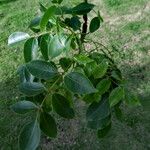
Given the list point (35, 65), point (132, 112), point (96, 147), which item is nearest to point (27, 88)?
point (35, 65)

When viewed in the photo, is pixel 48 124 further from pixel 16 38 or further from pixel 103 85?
pixel 16 38

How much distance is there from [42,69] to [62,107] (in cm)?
11

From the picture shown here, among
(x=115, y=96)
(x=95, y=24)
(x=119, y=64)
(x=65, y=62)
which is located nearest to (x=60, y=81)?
(x=65, y=62)

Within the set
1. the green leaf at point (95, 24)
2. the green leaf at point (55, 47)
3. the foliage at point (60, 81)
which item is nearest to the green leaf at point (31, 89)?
the foliage at point (60, 81)

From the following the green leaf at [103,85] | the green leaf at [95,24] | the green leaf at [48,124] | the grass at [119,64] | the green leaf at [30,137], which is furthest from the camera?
the grass at [119,64]

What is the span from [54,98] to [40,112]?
0.05 metres

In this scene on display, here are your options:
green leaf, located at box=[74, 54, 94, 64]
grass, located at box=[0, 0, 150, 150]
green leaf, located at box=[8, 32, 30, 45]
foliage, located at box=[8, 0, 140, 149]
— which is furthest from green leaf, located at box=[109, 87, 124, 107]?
grass, located at box=[0, 0, 150, 150]

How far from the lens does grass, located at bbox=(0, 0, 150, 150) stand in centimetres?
358

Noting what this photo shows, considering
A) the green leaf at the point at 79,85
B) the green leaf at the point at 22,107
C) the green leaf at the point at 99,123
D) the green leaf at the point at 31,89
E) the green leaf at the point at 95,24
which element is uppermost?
the green leaf at the point at 79,85

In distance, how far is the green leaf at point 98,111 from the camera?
3.38ft

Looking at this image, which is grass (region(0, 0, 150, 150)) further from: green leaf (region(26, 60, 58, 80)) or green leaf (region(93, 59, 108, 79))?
green leaf (region(26, 60, 58, 80))

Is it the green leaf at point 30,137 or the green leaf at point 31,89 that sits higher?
the green leaf at point 31,89

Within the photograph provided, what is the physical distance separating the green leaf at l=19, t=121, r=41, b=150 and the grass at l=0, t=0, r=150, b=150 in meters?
1.68

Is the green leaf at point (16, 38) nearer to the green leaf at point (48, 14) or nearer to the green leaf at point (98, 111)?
the green leaf at point (48, 14)
